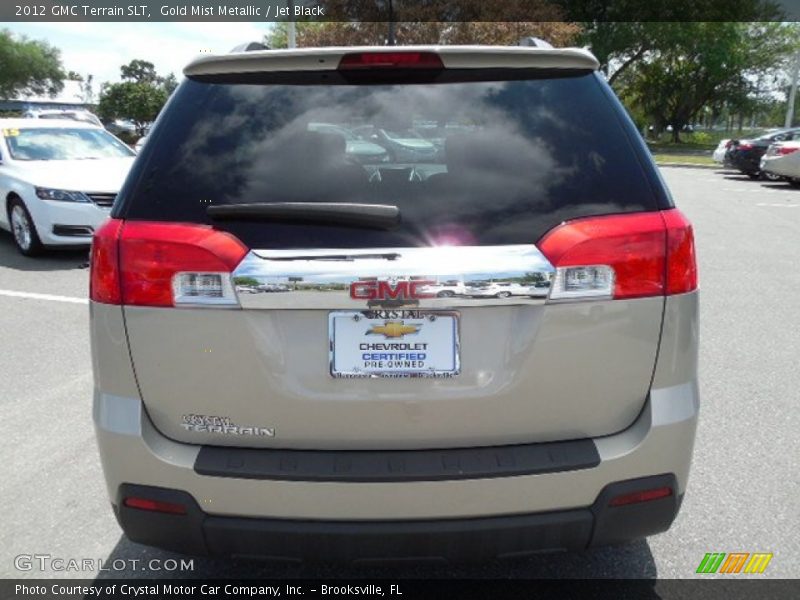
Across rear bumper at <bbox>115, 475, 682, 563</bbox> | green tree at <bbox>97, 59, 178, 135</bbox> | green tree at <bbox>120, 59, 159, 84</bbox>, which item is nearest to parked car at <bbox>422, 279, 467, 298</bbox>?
rear bumper at <bbox>115, 475, 682, 563</bbox>

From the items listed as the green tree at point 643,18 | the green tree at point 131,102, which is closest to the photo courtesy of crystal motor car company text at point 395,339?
the green tree at point 643,18

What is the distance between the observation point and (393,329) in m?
1.90

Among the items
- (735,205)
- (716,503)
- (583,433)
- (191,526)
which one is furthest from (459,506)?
(735,205)

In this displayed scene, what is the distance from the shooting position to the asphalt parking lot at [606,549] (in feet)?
8.63

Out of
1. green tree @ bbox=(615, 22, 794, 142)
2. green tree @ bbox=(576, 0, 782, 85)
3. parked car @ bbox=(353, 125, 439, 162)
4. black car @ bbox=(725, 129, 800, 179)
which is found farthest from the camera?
green tree @ bbox=(615, 22, 794, 142)

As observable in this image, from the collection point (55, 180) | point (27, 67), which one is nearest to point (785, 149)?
point (55, 180)

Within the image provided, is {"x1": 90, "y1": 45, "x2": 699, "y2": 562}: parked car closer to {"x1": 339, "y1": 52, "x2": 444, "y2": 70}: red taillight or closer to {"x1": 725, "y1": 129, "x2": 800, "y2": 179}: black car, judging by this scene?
{"x1": 339, "y1": 52, "x2": 444, "y2": 70}: red taillight

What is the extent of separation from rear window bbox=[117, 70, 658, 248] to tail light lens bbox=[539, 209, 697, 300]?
5cm

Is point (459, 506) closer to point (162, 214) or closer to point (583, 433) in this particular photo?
point (583, 433)

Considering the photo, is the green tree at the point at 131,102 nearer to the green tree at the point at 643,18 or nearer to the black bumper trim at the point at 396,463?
the green tree at the point at 643,18

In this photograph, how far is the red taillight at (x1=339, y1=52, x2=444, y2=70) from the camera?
2109 mm

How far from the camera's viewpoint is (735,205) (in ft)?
47.2

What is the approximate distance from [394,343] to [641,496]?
86 cm

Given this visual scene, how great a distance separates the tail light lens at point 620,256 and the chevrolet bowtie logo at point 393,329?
40cm
